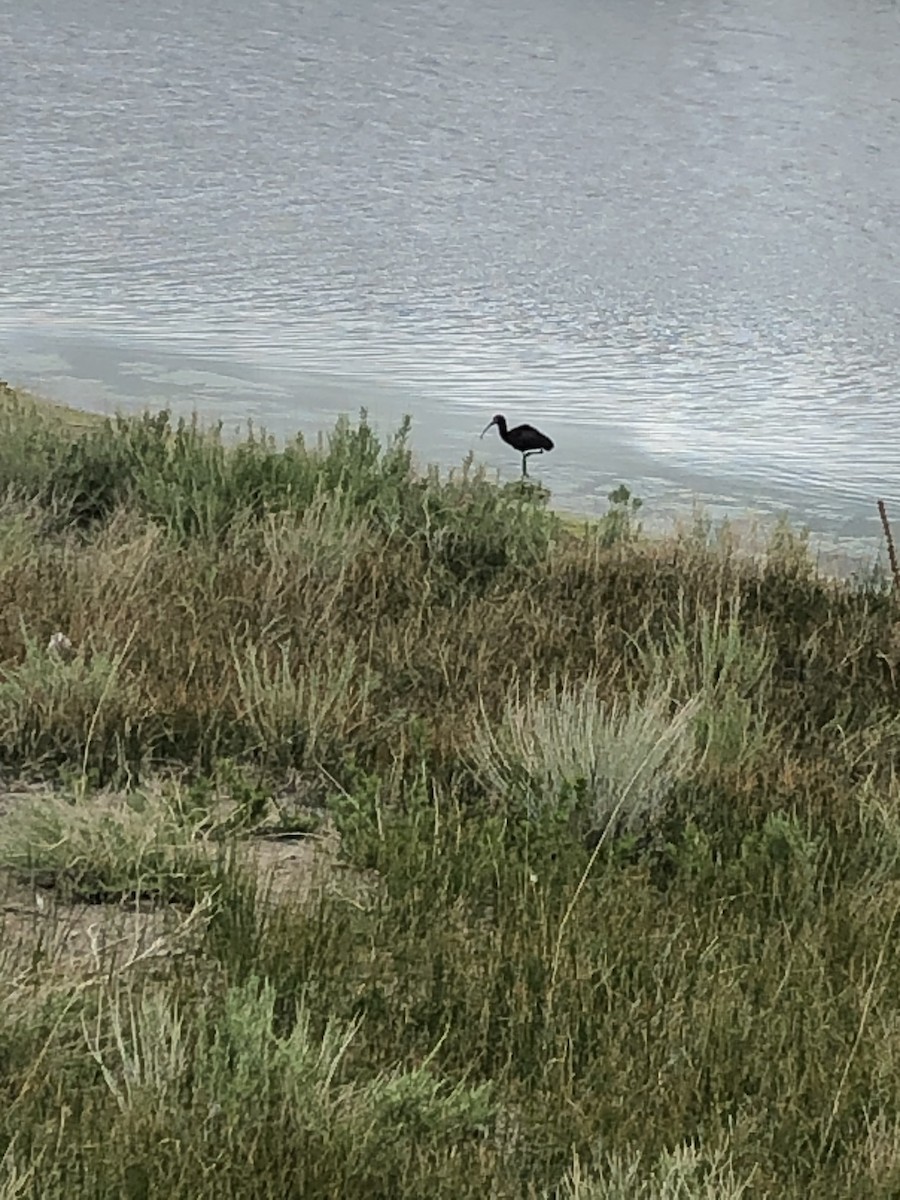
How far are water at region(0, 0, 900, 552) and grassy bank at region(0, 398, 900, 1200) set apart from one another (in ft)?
15.8

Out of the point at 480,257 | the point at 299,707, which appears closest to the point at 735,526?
the point at 299,707

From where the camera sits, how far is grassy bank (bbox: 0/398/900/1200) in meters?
2.60

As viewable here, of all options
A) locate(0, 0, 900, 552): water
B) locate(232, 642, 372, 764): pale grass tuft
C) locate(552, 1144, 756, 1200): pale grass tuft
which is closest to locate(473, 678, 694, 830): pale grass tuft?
locate(232, 642, 372, 764): pale grass tuft

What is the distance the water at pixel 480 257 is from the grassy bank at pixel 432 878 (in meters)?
4.81

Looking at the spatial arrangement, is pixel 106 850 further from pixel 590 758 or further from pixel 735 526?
pixel 735 526

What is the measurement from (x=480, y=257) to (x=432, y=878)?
49.5 ft

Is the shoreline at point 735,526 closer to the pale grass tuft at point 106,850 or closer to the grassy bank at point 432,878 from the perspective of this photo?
the grassy bank at point 432,878

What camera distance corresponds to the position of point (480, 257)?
→ 1811cm

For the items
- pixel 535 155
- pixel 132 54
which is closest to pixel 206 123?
pixel 535 155

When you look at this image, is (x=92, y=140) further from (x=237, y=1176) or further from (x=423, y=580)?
(x=237, y=1176)

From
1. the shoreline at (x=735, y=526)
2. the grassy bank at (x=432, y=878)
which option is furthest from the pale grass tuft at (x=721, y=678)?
the shoreline at (x=735, y=526)

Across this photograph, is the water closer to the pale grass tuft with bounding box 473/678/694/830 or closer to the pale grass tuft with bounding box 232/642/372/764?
the pale grass tuft with bounding box 232/642/372/764

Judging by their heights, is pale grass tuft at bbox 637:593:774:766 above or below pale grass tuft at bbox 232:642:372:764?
above

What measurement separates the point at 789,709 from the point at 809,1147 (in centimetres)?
261
